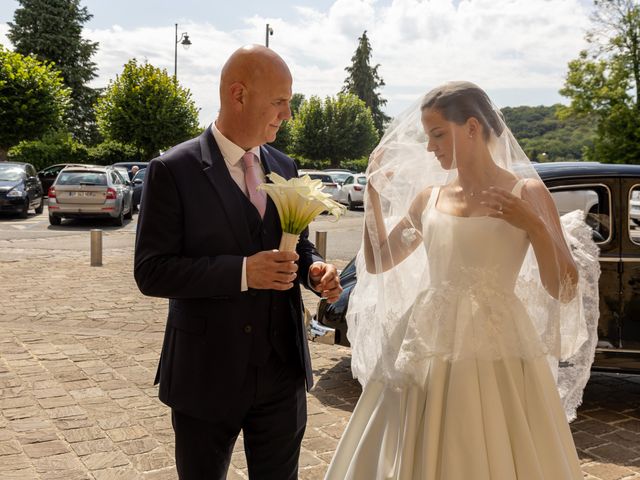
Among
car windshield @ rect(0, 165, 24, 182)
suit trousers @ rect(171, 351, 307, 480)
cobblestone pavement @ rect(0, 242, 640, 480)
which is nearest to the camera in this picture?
suit trousers @ rect(171, 351, 307, 480)


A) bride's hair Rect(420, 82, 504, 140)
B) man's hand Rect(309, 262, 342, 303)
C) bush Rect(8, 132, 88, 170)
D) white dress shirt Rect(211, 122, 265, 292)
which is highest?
bush Rect(8, 132, 88, 170)

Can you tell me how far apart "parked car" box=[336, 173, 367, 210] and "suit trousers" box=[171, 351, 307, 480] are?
25442 mm

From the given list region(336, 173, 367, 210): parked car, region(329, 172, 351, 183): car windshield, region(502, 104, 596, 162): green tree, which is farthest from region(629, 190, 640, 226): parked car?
region(502, 104, 596, 162): green tree

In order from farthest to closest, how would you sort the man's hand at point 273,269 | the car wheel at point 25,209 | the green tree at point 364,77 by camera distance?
the green tree at point 364,77, the car wheel at point 25,209, the man's hand at point 273,269

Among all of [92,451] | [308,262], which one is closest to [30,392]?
[92,451]

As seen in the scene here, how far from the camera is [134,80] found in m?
36.4

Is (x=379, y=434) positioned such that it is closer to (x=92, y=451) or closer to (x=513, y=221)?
(x=513, y=221)

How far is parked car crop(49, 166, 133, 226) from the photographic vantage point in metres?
19.0

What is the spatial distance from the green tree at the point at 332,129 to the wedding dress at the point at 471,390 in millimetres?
54887

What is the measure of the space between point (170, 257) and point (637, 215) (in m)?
4.38

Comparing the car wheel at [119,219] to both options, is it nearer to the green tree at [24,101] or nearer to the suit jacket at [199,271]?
the green tree at [24,101]

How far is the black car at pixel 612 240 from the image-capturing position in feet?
17.6

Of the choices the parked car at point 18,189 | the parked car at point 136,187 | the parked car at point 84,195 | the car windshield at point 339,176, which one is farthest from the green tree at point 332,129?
the parked car at point 84,195

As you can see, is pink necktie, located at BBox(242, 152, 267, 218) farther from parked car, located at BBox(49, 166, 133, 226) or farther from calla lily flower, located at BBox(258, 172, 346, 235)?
parked car, located at BBox(49, 166, 133, 226)
